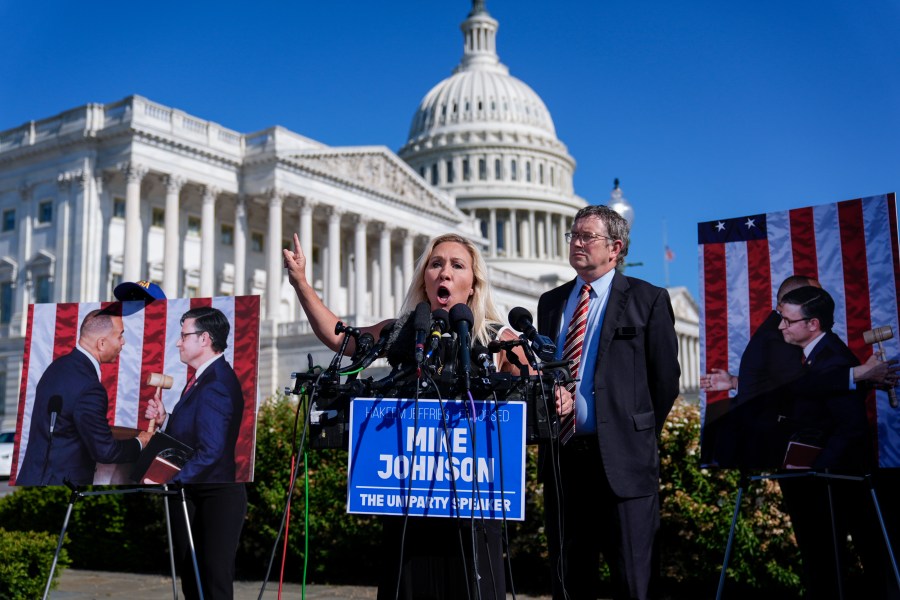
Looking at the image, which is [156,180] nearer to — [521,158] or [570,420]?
[570,420]

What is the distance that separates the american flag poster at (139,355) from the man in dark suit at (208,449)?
0.20 ft

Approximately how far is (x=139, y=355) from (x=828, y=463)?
14.6 feet

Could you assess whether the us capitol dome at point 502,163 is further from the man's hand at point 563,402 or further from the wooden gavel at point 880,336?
the man's hand at point 563,402

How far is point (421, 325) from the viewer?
4.42 meters

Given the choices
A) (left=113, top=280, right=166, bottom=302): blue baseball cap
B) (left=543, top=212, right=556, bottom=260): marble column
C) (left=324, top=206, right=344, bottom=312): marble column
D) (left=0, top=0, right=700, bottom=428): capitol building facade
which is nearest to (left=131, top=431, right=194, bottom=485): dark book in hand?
(left=113, top=280, right=166, bottom=302): blue baseball cap

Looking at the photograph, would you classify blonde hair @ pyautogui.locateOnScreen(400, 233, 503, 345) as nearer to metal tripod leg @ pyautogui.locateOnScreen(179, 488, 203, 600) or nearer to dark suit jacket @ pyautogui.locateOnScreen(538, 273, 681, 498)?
dark suit jacket @ pyautogui.locateOnScreen(538, 273, 681, 498)

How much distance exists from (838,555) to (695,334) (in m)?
93.4

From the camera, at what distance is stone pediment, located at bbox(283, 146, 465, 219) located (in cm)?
5447

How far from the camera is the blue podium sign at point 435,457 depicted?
4.22m

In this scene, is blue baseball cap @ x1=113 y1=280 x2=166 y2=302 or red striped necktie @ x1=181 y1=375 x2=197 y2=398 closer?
red striped necktie @ x1=181 y1=375 x2=197 y2=398

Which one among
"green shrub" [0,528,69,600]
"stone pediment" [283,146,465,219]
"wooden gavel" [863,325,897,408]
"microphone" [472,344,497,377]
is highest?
"stone pediment" [283,146,465,219]

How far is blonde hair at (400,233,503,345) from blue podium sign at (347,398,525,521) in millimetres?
809

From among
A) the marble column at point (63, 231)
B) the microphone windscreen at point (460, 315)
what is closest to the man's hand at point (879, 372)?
the microphone windscreen at point (460, 315)

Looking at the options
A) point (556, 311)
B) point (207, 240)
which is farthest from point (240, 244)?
point (556, 311)
